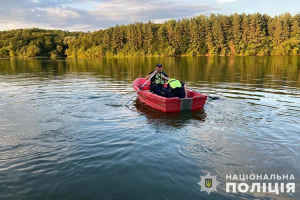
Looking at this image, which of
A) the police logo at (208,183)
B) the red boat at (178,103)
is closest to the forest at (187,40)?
the red boat at (178,103)

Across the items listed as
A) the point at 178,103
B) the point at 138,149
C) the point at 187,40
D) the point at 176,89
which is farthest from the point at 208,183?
the point at 187,40

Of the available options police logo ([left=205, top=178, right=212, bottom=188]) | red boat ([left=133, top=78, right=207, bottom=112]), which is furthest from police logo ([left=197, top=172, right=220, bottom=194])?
red boat ([left=133, top=78, right=207, bottom=112])

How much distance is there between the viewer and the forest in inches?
2906

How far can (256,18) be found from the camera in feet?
253

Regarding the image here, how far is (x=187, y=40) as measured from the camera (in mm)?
90125

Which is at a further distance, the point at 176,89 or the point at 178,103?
the point at 176,89

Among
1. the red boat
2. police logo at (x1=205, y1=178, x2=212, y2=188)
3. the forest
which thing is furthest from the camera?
the forest

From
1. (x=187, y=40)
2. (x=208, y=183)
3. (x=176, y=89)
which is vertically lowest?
(x=208, y=183)

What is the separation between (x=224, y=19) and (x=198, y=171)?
88849mm

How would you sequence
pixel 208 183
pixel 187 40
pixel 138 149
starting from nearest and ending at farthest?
pixel 208 183
pixel 138 149
pixel 187 40

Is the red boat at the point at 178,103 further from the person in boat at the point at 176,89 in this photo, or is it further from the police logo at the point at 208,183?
the police logo at the point at 208,183

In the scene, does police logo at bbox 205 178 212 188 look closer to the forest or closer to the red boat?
the red boat

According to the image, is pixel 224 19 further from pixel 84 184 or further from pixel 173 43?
pixel 84 184

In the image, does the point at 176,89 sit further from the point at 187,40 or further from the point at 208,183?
the point at 187,40
